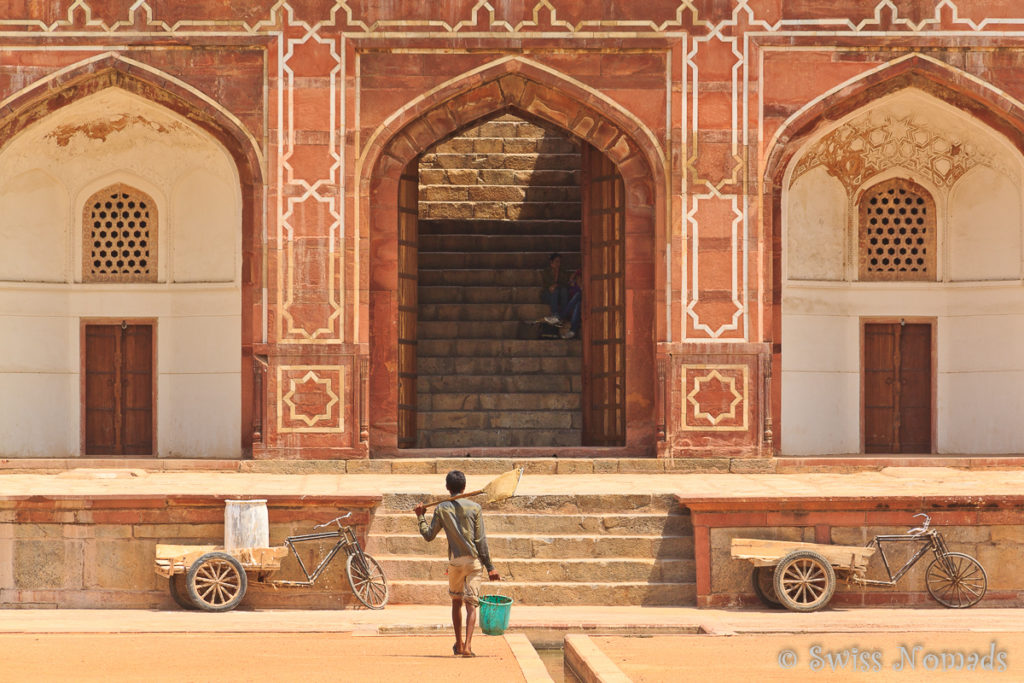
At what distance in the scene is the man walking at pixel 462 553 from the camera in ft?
31.0

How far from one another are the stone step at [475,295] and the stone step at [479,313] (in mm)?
210

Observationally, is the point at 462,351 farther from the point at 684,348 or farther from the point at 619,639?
the point at 619,639

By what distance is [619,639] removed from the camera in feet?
33.3

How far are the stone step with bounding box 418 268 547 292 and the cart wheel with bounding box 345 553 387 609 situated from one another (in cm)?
747

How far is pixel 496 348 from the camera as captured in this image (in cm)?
1812

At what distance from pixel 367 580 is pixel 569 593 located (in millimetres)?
1437

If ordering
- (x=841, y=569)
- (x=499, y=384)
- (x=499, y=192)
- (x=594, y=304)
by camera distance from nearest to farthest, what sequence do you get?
(x=841, y=569) → (x=594, y=304) → (x=499, y=384) → (x=499, y=192)

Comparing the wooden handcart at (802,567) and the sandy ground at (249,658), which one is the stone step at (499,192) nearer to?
the wooden handcart at (802,567)

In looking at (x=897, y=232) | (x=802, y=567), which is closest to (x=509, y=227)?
(x=897, y=232)

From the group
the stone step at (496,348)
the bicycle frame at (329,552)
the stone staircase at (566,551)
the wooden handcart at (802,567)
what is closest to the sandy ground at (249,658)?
the bicycle frame at (329,552)

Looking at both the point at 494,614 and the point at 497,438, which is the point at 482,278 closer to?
the point at 497,438

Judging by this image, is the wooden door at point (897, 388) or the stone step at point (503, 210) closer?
the wooden door at point (897, 388)

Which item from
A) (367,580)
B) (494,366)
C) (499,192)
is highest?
(499,192)

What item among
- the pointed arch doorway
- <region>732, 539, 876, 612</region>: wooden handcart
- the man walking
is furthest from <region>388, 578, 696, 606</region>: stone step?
the pointed arch doorway
